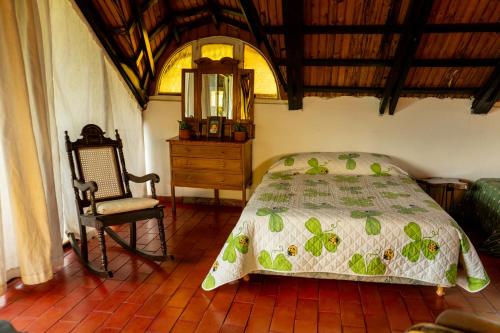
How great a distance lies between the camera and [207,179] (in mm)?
3924

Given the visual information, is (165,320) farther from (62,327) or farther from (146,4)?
(146,4)

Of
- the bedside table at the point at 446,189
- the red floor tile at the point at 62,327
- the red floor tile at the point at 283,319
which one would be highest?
the bedside table at the point at 446,189

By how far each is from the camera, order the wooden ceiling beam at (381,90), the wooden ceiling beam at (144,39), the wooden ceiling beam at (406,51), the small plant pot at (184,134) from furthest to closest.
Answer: the small plant pot at (184,134), the wooden ceiling beam at (381,90), the wooden ceiling beam at (144,39), the wooden ceiling beam at (406,51)

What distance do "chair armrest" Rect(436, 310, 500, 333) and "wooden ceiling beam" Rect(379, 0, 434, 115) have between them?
2.24 meters

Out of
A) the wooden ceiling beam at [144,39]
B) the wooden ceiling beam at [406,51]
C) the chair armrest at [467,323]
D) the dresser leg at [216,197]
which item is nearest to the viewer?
the chair armrest at [467,323]

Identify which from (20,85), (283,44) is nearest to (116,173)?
(20,85)

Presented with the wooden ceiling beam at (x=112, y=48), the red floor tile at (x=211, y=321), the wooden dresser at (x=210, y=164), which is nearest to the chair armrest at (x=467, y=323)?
the red floor tile at (x=211, y=321)

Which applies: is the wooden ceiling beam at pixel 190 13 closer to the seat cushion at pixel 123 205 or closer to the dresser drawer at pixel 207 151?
the dresser drawer at pixel 207 151

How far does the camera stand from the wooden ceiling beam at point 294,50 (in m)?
2.88

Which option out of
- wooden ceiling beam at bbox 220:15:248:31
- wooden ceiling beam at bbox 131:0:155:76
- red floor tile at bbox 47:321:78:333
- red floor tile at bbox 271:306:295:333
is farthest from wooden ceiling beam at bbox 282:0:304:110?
red floor tile at bbox 47:321:78:333

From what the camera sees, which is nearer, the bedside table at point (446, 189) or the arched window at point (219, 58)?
the bedside table at point (446, 189)

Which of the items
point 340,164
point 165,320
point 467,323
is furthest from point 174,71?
point 467,323

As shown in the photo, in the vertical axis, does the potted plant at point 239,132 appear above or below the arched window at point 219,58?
below

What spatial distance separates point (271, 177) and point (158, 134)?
1.57 metres
